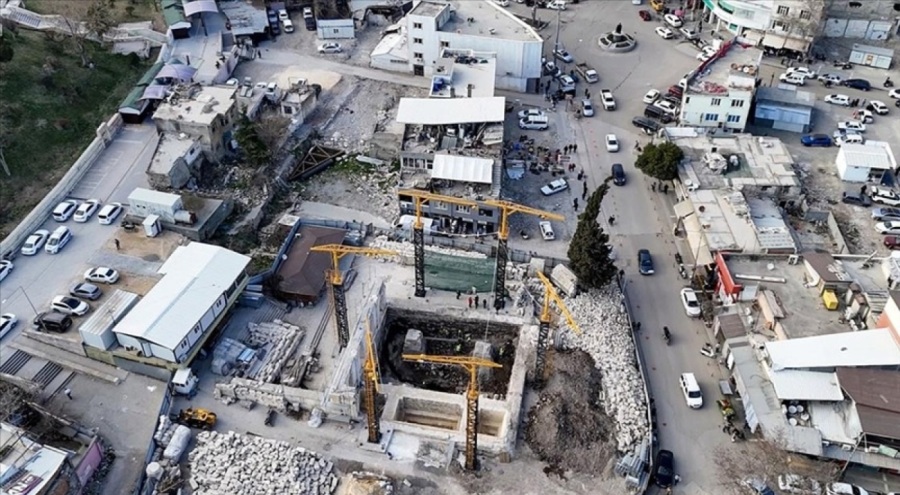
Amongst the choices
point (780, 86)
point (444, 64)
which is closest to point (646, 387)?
point (444, 64)

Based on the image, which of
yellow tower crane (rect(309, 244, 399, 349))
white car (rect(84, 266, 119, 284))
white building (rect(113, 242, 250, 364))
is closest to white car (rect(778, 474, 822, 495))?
yellow tower crane (rect(309, 244, 399, 349))

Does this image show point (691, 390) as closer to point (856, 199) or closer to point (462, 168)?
point (462, 168)

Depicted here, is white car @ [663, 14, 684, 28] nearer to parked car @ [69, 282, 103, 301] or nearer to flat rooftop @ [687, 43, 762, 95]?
flat rooftop @ [687, 43, 762, 95]

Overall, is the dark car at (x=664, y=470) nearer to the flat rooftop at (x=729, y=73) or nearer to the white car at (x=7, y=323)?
the flat rooftop at (x=729, y=73)

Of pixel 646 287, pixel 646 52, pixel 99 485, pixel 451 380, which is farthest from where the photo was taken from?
pixel 646 52

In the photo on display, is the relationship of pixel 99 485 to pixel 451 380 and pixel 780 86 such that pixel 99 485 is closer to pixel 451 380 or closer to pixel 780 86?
pixel 451 380

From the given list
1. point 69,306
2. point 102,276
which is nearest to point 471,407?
point 69,306
